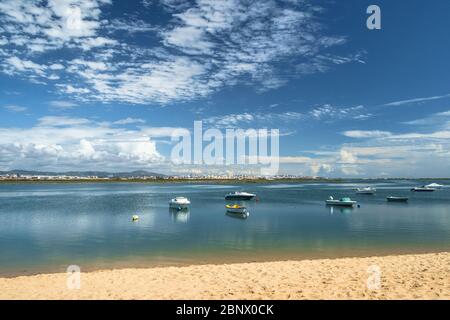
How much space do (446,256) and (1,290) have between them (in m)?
28.3

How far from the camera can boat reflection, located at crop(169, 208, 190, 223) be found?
5309 centimetres

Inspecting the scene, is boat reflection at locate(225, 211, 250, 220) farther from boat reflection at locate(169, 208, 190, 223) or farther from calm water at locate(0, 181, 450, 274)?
boat reflection at locate(169, 208, 190, 223)

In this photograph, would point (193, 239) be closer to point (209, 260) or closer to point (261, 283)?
point (209, 260)

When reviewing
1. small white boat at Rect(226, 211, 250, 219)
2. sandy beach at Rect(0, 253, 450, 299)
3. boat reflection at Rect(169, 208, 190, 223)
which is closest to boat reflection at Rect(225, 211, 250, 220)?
small white boat at Rect(226, 211, 250, 219)

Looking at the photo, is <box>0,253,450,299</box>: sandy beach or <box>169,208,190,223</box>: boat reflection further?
<box>169,208,190,223</box>: boat reflection

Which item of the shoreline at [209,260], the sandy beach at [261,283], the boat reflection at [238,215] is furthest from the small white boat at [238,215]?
the sandy beach at [261,283]

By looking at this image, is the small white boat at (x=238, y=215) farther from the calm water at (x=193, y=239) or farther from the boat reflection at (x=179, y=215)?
the boat reflection at (x=179, y=215)

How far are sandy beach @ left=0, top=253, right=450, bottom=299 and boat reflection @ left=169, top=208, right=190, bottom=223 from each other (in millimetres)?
31297

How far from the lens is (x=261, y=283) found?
687 inches

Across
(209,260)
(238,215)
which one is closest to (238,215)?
(238,215)

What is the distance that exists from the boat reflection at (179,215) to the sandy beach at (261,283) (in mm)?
31297
